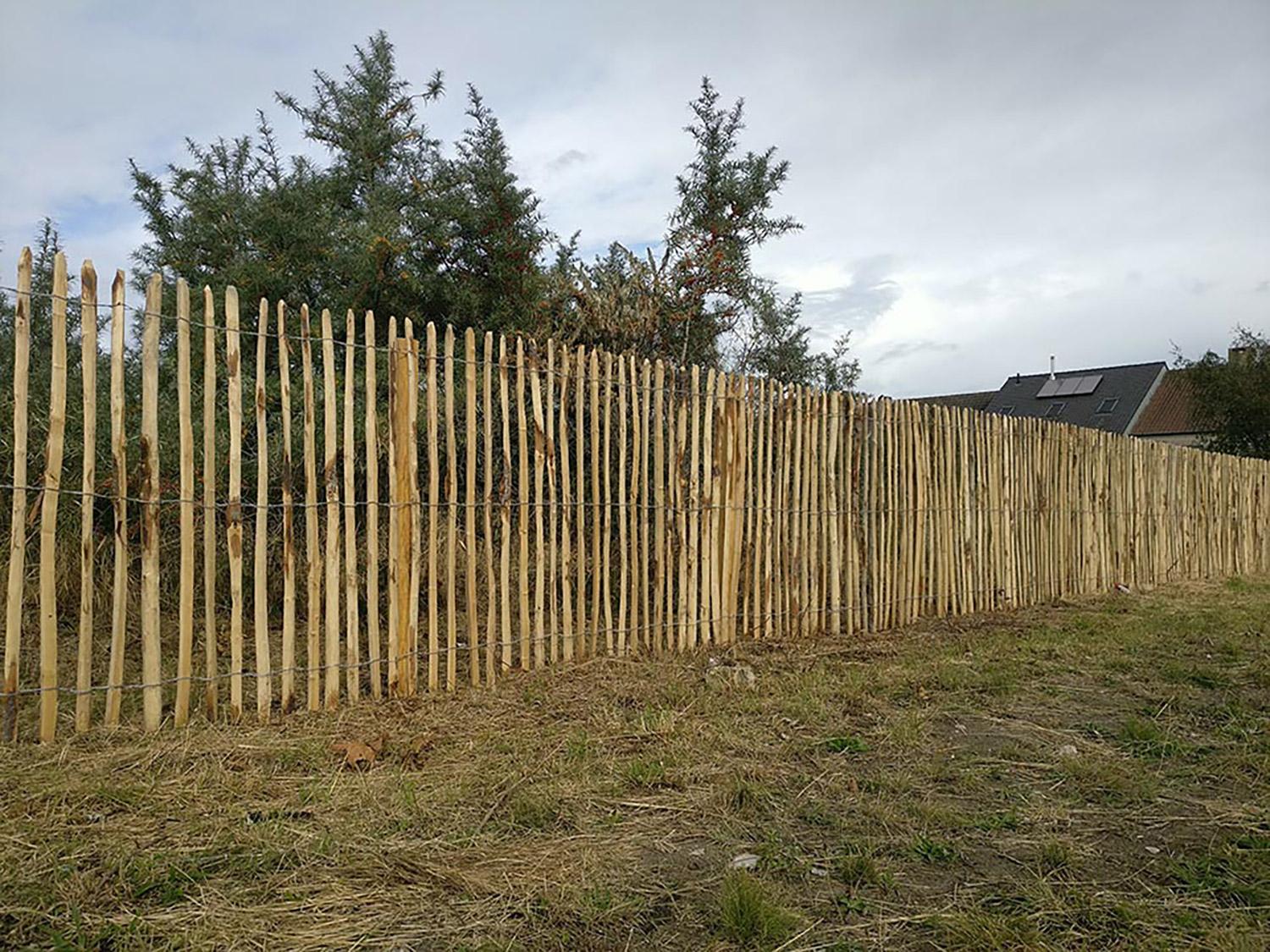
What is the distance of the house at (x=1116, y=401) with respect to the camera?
92.1ft

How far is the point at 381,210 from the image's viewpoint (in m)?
7.38

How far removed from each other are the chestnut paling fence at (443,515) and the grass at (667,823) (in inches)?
16.2

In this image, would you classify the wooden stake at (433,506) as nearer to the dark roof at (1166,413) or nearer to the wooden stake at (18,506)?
the wooden stake at (18,506)

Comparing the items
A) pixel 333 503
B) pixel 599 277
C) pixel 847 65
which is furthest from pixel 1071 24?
pixel 333 503

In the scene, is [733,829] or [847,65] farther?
[847,65]

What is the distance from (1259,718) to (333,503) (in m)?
4.03

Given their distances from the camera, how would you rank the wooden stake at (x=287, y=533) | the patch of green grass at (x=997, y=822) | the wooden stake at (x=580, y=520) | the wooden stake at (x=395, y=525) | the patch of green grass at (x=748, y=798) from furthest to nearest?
the wooden stake at (x=580, y=520)
the wooden stake at (x=395, y=525)
the wooden stake at (x=287, y=533)
the patch of green grass at (x=748, y=798)
the patch of green grass at (x=997, y=822)

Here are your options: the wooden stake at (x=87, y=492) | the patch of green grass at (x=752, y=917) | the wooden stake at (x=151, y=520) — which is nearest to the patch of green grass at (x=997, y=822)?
the patch of green grass at (x=752, y=917)

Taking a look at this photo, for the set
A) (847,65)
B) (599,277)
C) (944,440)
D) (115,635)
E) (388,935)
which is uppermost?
(847,65)

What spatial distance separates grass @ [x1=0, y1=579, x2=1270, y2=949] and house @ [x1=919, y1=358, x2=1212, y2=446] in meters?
24.6

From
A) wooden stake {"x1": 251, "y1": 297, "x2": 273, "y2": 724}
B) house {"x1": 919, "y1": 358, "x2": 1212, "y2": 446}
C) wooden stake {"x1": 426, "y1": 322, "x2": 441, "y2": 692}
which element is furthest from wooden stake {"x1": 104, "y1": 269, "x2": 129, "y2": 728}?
house {"x1": 919, "y1": 358, "x2": 1212, "y2": 446}

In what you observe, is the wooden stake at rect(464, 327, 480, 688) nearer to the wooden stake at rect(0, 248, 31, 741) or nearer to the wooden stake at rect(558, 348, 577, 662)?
the wooden stake at rect(558, 348, 577, 662)

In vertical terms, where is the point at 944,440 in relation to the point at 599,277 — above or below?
below

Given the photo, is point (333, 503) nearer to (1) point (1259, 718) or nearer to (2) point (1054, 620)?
(1) point (1259, 718)
